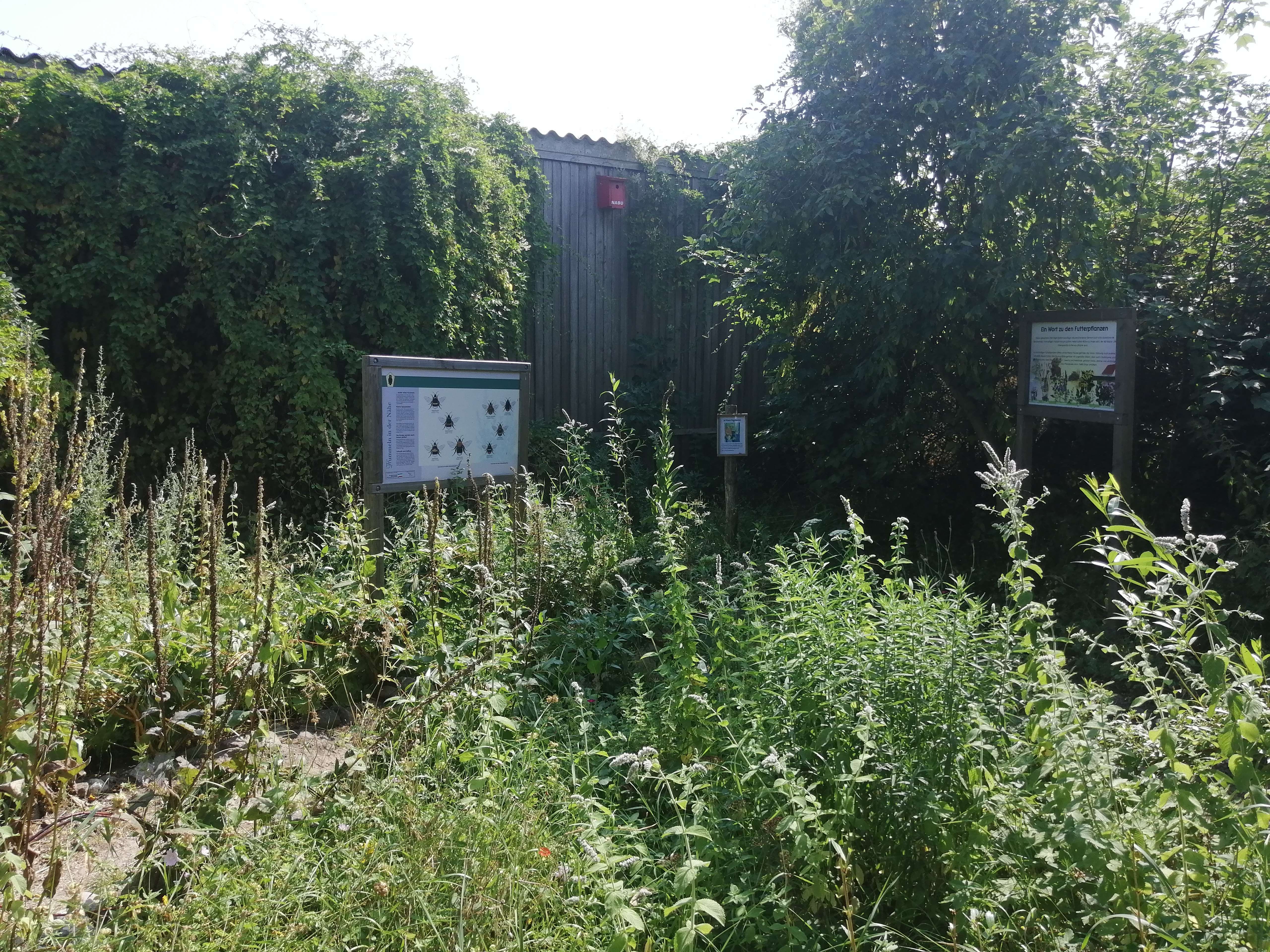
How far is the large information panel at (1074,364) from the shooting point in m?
5.00

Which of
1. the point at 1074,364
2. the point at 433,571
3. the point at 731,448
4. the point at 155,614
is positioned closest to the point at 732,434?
the point at 731,448

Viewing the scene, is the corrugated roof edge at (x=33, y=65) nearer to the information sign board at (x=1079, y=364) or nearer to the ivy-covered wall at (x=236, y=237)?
the ivy-covered wall at (x=236, y=237)

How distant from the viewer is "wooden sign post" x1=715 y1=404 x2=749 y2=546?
6027mm

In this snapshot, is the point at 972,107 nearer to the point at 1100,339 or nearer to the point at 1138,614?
the point at 1100,339

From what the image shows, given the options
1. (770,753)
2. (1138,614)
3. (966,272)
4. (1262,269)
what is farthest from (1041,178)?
(770,753)

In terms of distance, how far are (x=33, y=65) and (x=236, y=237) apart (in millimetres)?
1675

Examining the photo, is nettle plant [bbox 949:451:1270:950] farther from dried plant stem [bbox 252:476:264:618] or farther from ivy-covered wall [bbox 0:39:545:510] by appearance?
ivy-covered wall [bbox 0:39:545:510]

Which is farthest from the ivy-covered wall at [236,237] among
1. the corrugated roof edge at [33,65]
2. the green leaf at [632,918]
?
the green leaf at [632,918]

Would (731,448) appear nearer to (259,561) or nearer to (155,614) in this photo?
(259,561)

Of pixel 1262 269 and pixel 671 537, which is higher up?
pixel 1262 269

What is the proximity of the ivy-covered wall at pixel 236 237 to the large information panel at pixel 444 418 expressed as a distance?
1432mm

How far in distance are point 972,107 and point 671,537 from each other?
3.89 m

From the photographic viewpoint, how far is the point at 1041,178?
5.35 m

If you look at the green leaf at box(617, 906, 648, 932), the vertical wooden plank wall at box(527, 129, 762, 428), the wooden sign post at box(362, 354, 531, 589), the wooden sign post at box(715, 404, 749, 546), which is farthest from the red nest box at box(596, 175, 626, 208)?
the green leaf at box(617, 906, 648, 932)
